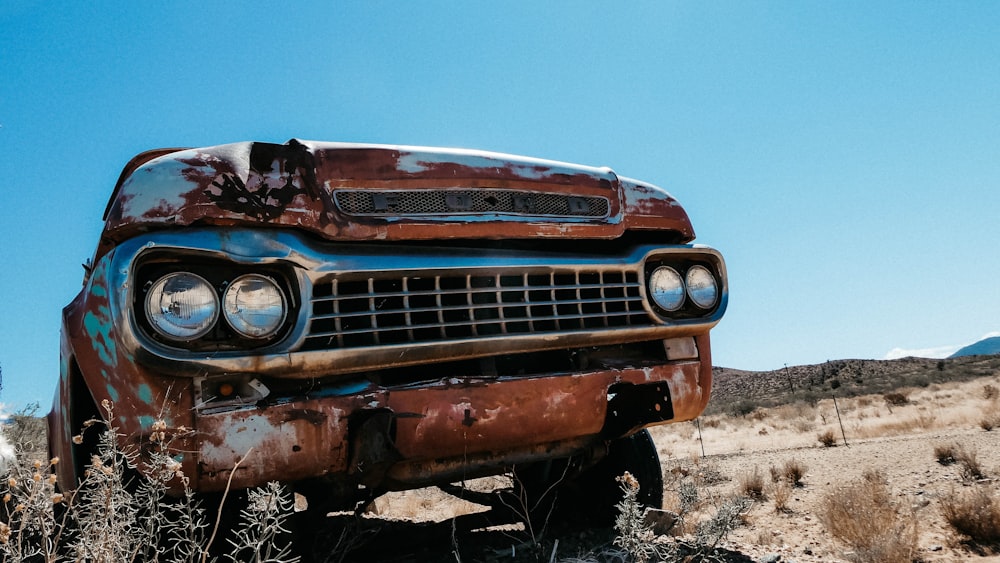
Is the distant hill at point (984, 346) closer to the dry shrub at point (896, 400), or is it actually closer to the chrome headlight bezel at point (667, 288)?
the dry shrub at point (896, 400)

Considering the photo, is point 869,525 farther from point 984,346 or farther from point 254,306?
point 984,346

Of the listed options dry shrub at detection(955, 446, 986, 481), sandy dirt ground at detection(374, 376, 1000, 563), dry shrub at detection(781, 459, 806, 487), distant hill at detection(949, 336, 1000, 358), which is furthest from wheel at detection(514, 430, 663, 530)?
distant hill at detection(949, 336, 1000, 358)

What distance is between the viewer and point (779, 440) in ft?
49.0

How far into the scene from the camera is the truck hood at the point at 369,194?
7.12ft

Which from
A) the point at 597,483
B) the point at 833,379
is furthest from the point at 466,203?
the point at 833,379

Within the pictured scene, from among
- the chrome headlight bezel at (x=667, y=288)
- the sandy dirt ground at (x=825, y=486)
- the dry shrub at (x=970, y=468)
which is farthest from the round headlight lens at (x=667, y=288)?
the dry shrub at (x=970, y=468)

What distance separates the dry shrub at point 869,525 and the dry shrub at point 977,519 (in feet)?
0.72

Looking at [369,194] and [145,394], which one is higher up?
[369,194]

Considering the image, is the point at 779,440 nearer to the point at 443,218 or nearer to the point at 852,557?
the point at 852,557

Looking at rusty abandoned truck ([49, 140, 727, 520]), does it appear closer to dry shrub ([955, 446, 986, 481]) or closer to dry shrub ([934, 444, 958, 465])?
dry shrub ([955, 446, 986, 481])

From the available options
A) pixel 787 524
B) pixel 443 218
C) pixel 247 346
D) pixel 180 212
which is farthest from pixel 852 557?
pixel 180 212

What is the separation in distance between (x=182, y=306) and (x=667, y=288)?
76.8 inches

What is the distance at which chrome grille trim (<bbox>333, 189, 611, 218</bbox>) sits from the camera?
243 centimetres

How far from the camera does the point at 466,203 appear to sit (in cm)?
258
